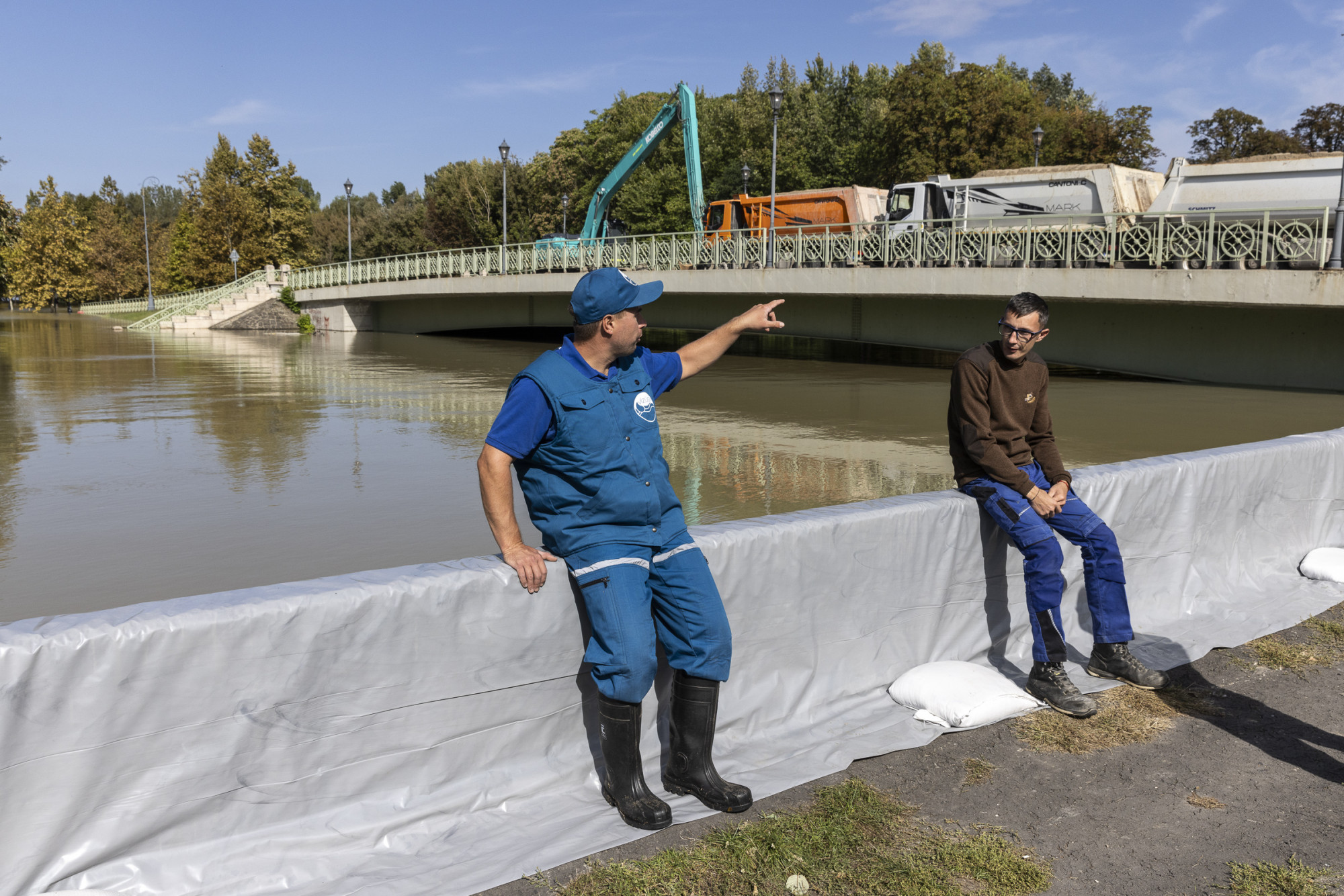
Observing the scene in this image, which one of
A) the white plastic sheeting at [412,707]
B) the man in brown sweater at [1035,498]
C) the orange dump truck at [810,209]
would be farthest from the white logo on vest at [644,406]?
the orange dump truck at [810,209]

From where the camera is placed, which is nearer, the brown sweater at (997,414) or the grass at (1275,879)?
the grass at (1275,879)

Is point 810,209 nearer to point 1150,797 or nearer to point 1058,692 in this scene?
point 1058,692

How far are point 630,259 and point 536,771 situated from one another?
30.9 meters

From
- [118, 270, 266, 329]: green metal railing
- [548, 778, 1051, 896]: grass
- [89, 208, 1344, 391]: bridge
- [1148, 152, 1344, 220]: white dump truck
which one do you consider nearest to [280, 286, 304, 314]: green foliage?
[118, 270, 266, 329]: green metal railing

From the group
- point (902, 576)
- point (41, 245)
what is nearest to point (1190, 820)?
point (902, 576)

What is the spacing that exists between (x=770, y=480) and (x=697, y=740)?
736 cm

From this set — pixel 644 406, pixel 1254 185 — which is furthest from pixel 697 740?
pixel 1254 185

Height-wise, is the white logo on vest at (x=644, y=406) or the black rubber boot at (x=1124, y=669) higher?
the white logo on vest at (x=644, y=406)

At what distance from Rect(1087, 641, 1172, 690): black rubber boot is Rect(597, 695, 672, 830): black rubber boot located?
87.5 inches

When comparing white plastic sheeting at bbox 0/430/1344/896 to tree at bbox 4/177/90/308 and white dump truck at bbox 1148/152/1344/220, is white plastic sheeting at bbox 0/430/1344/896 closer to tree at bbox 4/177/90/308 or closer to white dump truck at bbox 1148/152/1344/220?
white dump truck at bbox 1148/152/1344/220

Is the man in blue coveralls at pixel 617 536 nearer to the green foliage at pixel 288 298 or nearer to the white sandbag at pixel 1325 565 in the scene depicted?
the white sandbag at pixel 1325 565

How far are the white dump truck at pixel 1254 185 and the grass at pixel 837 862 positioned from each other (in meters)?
21.6

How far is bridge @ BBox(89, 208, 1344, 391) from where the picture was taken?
19.8 m

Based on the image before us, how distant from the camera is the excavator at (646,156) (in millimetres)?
34719
